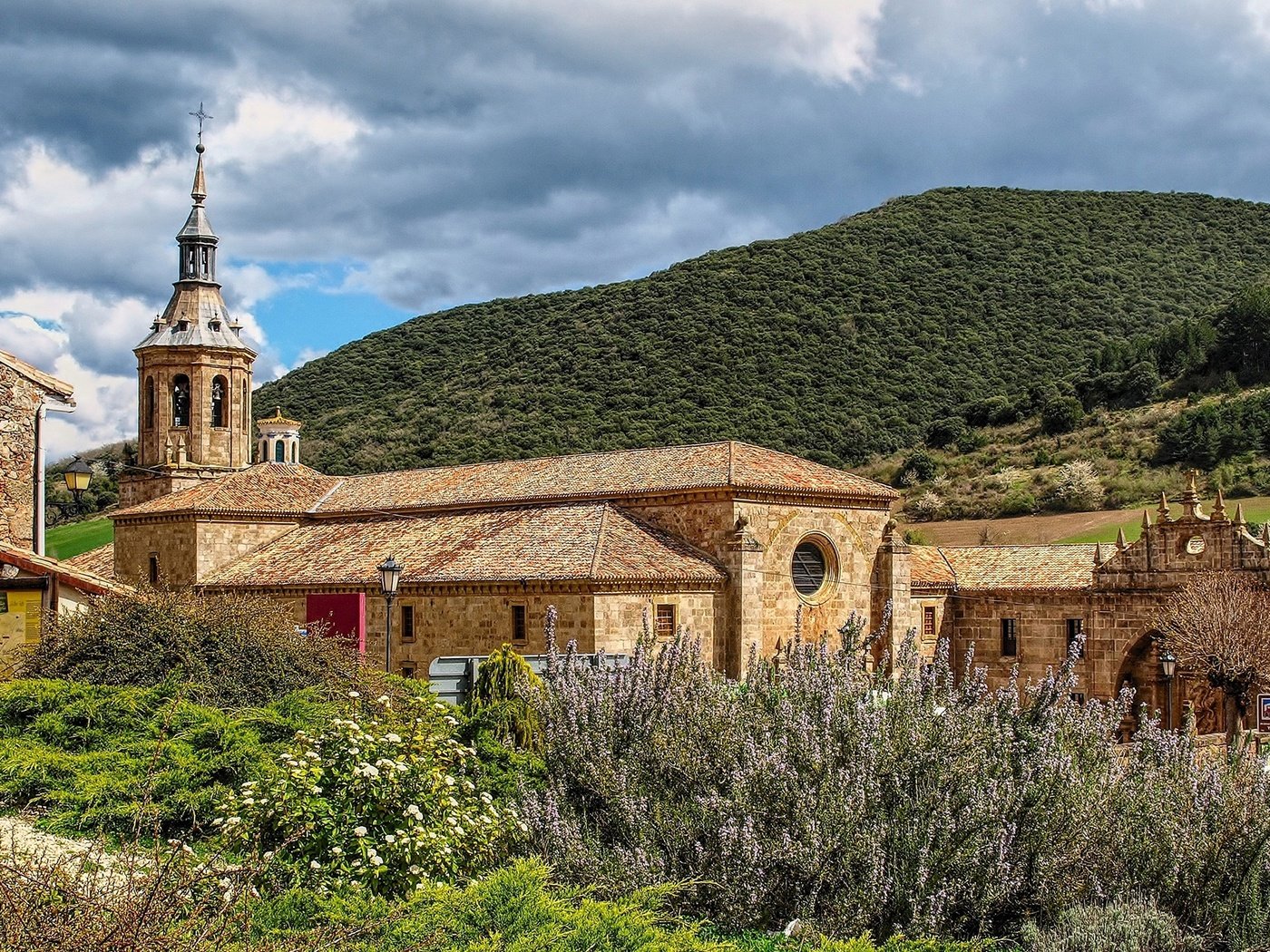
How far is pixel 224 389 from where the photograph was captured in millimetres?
37688

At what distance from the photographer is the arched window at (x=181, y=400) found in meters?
37.2

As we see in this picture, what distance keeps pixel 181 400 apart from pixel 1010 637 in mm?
23582

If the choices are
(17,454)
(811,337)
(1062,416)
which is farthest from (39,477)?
(811,337)

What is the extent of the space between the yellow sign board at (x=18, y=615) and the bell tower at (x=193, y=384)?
20.5 m

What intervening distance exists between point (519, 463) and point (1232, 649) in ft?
55.0

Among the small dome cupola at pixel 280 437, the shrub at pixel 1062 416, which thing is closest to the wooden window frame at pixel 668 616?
the small dome cupola at pixel 280 437

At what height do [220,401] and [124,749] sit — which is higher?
[220,401]

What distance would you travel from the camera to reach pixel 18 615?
16.9 meters

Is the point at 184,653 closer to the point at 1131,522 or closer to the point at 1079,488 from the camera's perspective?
the point at 1131,522

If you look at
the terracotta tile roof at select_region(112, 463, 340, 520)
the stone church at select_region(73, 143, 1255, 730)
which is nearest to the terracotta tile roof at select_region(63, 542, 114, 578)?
the stone church at select_region(73, 143, 1255, 730)

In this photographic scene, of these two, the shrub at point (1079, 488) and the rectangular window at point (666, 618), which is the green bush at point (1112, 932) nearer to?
the rectangular window at point (666, 618)

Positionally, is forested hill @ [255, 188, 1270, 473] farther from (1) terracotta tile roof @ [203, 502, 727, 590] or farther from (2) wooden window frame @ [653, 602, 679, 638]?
(2) wooden window frame @ [653, 602, 679, 638]

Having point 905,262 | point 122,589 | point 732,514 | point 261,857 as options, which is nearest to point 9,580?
point 122,589

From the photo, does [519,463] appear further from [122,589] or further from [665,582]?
[122,589]
